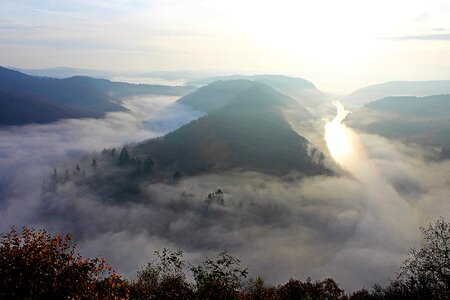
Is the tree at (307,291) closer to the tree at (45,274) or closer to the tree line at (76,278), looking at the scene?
the tree line at (76,278)

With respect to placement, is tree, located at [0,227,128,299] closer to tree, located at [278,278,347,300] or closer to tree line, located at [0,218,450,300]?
tree line, located at [0,218,450,300]

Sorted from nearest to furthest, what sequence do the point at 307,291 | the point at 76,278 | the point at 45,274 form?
the point at 45,274 < the point at 76,278 < the point at 307,291

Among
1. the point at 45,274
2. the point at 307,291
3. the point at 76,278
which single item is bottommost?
the point at 307,291

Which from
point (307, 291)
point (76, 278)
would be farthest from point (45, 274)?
point (307, 291)

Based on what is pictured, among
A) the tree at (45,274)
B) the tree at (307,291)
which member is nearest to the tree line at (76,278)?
the tree at (45,274)

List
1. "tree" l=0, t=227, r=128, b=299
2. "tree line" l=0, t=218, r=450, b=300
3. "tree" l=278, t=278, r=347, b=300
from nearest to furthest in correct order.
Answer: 1. "tree" l=0, t=227, r=128, b=299
2. "tree line" l=0, t=218, r=450, b=300
3. "tree" l=278, t=278, r=347, b=300

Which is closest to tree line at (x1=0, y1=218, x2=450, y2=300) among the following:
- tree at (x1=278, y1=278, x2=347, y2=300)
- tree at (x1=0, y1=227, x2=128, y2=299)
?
tree at (x1=0, y1=227, x2=128, y2=299)

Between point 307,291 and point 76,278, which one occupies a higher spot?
point 76,278

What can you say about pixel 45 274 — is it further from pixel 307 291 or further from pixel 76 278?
pixel 307 291

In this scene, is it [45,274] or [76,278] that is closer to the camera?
[45,274]
